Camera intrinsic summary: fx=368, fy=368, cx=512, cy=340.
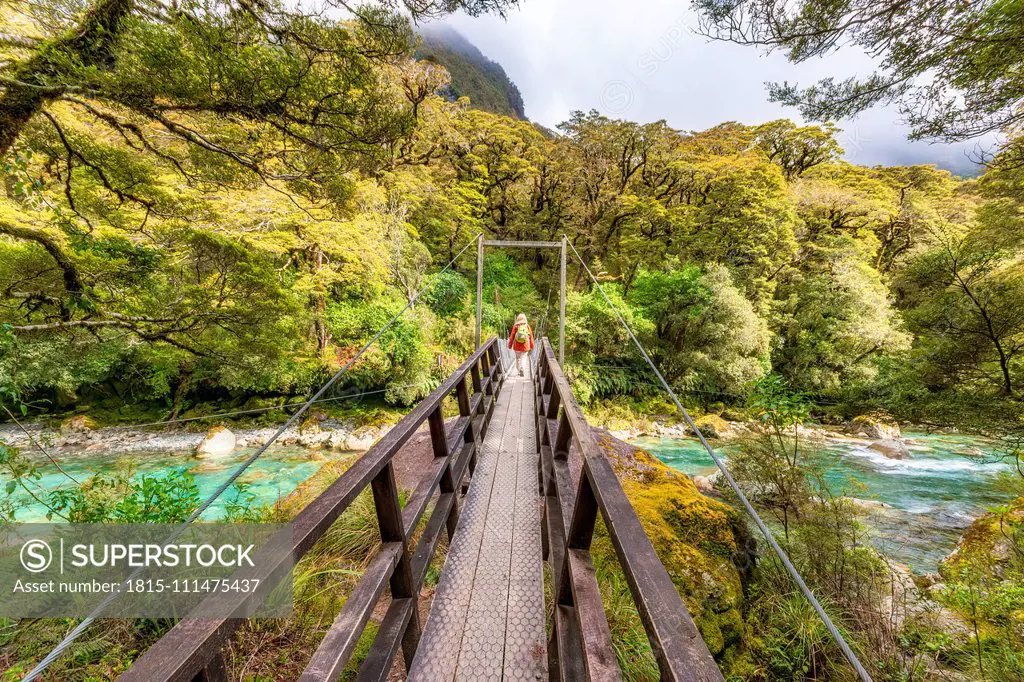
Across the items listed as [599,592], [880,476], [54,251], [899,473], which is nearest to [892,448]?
[899,473]

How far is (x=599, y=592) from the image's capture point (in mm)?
1153

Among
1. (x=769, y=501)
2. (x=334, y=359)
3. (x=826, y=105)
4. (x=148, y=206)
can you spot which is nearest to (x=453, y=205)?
(x=334, y=359)

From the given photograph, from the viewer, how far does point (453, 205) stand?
1391 cm

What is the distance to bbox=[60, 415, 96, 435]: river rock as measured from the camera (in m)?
8.87

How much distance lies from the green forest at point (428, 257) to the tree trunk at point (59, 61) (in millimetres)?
21

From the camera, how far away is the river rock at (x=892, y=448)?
9594mm

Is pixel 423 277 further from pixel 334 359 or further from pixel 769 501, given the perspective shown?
pixel 769 501

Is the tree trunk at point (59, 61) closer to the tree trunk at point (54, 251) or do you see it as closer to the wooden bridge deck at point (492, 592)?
the tree trunk at point (54, 251)

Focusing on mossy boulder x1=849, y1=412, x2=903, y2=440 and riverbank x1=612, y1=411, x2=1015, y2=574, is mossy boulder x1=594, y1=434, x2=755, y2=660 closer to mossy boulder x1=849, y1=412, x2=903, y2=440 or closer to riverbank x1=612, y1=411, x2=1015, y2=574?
riverbank x1=612, y1=411, x2=1015, y2=574

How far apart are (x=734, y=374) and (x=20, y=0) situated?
45.7 feet

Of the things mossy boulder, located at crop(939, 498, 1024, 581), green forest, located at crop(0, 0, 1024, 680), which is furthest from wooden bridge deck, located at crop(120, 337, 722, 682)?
mossy boulder, located at crop(939, 498, 1024, 581)

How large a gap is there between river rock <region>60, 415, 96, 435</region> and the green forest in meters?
0.20

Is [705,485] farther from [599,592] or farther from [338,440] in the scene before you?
[338,440]

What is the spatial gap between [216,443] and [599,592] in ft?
34.6
